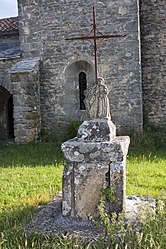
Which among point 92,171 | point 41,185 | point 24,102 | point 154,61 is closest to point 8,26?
point 24,102

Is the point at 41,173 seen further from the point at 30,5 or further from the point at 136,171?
the point at 30,5

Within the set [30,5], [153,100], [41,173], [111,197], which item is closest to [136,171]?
[41,173]

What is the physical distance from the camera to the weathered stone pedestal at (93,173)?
3.70m

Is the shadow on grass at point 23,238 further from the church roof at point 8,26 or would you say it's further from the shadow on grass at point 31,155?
the church roof at point 8,26

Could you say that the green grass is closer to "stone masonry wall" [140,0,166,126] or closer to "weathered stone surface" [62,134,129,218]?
"weathered stone surface" [62,134,129,218]

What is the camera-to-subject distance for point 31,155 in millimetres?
9133

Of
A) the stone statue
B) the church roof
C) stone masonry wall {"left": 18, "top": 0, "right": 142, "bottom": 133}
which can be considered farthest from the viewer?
the church roof

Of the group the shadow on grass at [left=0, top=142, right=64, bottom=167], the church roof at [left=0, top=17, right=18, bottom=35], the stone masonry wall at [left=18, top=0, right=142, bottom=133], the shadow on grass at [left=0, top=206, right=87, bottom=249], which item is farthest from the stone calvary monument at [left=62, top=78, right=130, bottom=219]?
the church roof at [left=0, top=17, right=18, bottom=35]

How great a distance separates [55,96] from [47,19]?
2839mm

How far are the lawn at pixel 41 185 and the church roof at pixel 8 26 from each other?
5.52m

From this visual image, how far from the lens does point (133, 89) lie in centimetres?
1049

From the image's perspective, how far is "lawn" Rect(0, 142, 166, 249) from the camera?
10.1 ft

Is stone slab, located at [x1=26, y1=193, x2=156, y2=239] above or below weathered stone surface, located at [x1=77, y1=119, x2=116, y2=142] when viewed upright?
A: below

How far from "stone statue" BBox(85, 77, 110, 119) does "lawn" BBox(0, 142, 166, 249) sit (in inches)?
52.4
